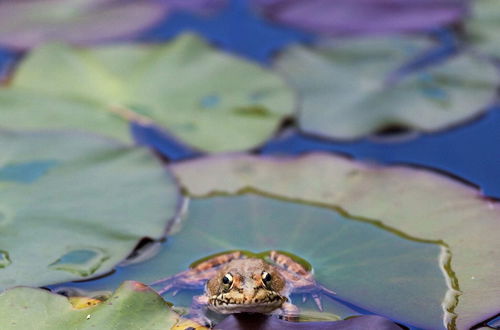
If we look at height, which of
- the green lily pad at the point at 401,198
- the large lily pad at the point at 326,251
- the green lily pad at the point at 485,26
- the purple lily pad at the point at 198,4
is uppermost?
the purple lily pad at the point at 198,4

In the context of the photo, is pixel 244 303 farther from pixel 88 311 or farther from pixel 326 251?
pixel 88 311

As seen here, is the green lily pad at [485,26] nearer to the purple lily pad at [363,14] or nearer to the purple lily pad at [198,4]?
the purple lily pad at [363,14]

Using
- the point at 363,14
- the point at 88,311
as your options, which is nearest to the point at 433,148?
the point at 363,14

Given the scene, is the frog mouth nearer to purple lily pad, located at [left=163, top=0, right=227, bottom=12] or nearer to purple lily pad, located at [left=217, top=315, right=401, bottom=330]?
purple lily pad, located at [left=217, top=315, right=401, bottom=330]

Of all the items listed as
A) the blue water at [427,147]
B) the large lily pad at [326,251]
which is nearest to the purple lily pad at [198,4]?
the blue water at [427,147]

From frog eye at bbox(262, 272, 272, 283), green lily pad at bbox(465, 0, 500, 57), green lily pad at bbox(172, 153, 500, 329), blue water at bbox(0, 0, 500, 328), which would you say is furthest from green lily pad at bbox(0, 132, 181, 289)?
green lily pad at bbox(465, 0, 500, 57)
